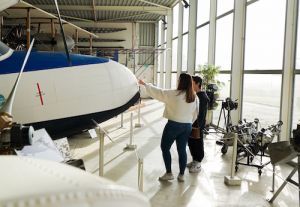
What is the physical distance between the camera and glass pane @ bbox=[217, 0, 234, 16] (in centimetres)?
885

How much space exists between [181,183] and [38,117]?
2.19m

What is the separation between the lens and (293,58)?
568 centimetres

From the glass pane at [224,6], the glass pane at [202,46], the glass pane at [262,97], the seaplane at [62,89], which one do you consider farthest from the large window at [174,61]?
the seaplane at [62,89]

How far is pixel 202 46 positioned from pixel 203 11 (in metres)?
1.33

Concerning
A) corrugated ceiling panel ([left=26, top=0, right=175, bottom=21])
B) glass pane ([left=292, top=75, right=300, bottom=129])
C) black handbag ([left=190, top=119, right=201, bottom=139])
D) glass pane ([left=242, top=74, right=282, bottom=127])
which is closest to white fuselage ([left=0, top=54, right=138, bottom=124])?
black handbag ([left=190, top=119, right=201, bottom=139])

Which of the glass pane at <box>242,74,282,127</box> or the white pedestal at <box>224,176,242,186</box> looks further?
the glass pane at <box>242,74,282,127</box>

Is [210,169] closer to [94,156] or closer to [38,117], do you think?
[94,156]

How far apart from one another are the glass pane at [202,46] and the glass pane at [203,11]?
1.00 feet

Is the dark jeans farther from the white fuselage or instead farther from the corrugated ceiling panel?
the corrugated ceiling panel

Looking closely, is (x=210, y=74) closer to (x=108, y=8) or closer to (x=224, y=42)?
(x=224, y=42)

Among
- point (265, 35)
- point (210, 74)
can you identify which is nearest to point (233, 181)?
point (265, 35)

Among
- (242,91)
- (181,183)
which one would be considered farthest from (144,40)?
(181,183)

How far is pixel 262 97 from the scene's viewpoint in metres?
7.74

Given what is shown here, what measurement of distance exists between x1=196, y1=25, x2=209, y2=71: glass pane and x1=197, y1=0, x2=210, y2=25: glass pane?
30 cm
